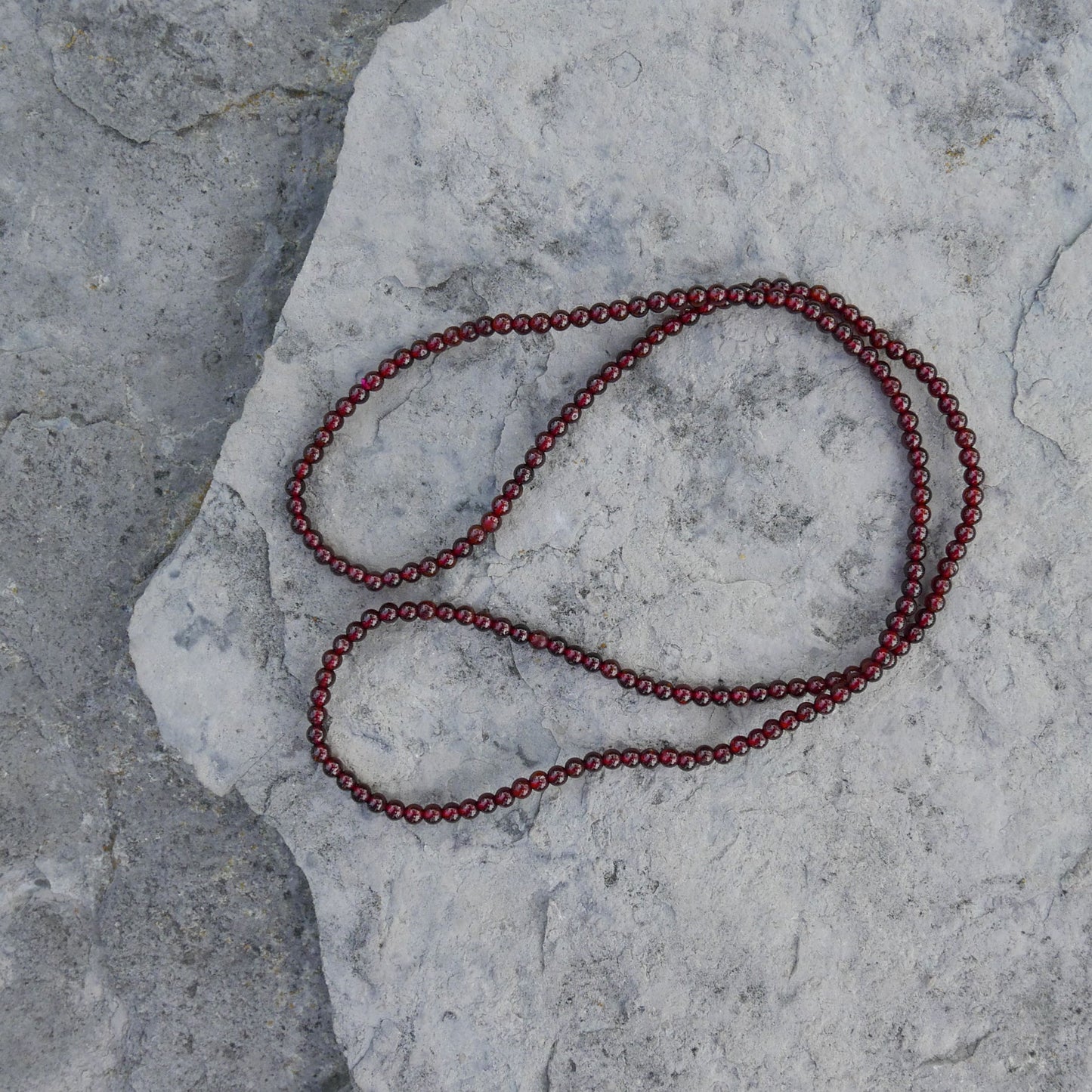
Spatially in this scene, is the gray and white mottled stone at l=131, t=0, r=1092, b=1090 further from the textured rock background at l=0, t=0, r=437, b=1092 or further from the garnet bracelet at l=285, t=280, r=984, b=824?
the textured rock background at l=0, t=0, r=437, b=1092

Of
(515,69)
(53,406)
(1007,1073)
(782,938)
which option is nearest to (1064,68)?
(515,69)

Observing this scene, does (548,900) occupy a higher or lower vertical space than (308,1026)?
higher

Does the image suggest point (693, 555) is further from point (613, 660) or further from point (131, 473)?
point (131, 473)

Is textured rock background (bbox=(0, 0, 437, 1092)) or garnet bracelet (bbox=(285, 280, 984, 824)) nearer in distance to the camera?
garnet bracelet (bbox=(285, 280, 984, 824))

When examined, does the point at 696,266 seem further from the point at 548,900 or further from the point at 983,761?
the point at 548,900

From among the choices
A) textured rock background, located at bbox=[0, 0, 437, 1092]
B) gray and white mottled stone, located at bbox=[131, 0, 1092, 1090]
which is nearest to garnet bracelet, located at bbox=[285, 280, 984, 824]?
gray and white mottled stone, located at bbox=[131, 0, 1092, 1090]

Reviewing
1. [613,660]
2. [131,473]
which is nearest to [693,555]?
[613,660]
